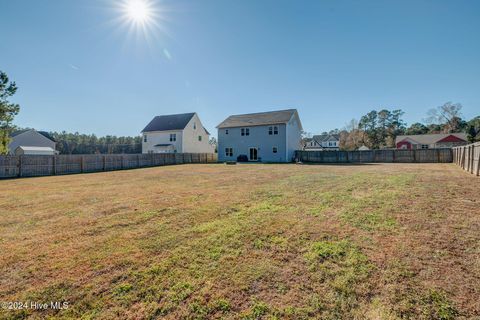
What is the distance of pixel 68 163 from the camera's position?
17.3 m

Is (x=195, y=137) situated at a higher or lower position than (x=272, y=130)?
lower

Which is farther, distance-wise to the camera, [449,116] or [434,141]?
[449,116]

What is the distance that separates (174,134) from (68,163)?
15.9 m

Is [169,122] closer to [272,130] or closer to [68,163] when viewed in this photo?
[272,130]

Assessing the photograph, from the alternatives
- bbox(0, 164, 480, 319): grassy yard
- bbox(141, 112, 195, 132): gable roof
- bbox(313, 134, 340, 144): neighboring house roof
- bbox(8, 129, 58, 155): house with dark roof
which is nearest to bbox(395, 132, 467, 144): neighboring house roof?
bbox(313, 134, 340, 144): neighboring house roof

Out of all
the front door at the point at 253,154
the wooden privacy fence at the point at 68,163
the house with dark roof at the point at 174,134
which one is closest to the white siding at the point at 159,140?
the house with dark roof at the point at 174,134

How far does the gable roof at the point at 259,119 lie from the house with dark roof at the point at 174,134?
5.34 m

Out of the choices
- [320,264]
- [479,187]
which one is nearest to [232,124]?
[479,187]

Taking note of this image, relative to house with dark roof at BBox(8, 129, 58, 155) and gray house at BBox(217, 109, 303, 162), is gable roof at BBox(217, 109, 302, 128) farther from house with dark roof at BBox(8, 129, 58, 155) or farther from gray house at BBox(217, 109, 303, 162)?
house with dark roof at BBox(8, 129, 58, 155)

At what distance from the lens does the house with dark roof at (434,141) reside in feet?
142

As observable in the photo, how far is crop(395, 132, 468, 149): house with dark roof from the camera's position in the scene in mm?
43406

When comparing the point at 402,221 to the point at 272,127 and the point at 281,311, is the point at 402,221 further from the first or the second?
the point at 272,127

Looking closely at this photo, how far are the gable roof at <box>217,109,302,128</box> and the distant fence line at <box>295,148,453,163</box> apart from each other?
5.22 meters

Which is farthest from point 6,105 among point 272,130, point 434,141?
point 434,141
